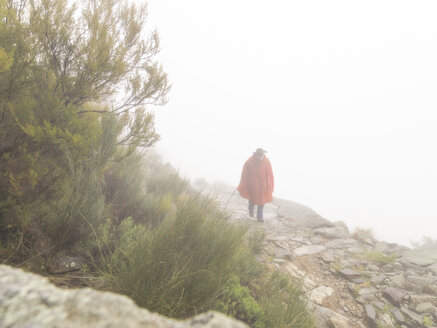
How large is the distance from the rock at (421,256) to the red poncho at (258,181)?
3.64 meters

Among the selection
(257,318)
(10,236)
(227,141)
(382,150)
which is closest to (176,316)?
(257,318)

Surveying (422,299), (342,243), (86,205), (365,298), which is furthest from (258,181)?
(86,205)

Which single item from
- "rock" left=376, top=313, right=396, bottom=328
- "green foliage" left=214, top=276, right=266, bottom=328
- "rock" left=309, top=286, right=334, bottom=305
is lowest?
"rock" left=309, top=286, right=334, bottom=305

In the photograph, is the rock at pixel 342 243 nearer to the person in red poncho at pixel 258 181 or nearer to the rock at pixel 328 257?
the rock at pixel 328 257

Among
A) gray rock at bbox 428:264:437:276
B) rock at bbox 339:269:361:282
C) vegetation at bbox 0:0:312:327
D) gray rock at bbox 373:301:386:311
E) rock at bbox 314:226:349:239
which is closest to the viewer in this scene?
vegetation at bbox 0:0:312:327

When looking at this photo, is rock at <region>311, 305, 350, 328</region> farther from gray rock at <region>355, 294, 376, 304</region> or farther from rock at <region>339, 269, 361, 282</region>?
rock at <region>339, 269, 361, 282</region>

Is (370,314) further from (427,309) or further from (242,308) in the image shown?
(242,308)

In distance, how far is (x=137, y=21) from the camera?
365 cm

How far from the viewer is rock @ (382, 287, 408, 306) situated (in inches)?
117

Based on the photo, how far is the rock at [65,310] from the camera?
50 centimetres

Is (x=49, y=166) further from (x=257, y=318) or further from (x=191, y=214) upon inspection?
(x=257, y=318)

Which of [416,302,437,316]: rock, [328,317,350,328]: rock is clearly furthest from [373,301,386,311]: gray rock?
[328,317,350,328]: rock

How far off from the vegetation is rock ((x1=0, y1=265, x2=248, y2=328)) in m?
0.89

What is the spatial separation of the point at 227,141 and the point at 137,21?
116 m
